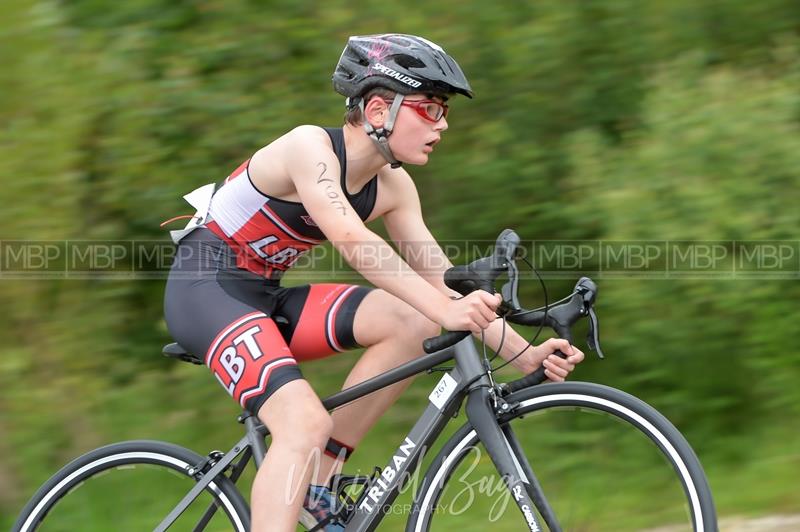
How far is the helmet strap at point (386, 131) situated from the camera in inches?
126

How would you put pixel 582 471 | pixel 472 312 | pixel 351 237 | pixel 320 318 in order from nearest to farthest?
pixel 472 312, pixel 351 237, pixel 320 318, pixel 582 471

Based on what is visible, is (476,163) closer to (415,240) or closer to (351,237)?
(415,240)

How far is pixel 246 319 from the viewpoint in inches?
128

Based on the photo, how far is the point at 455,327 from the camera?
117 inches

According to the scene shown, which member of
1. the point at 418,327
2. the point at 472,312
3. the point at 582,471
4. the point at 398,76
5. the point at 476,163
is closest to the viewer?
the point at 472,312

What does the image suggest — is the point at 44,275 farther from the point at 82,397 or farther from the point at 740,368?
the point at 740,368

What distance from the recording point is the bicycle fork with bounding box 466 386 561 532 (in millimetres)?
3023

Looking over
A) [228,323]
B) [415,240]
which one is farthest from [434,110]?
[228,323]

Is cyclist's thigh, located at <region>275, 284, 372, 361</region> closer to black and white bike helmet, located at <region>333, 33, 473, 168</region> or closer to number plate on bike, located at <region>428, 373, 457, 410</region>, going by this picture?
number plate on bike, located at <region>428, 373, 457, 410</region>

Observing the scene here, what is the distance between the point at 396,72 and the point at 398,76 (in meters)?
0.02

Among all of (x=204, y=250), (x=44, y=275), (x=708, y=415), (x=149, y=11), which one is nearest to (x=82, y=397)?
(x=44, y=275)

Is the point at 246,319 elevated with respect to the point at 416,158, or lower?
lower

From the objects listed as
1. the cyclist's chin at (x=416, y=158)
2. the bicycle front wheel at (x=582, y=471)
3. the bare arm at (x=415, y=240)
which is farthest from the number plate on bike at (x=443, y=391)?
the cyclist's chin at (x=416, y=158)

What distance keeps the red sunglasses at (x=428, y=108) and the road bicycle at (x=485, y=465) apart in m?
0.48
